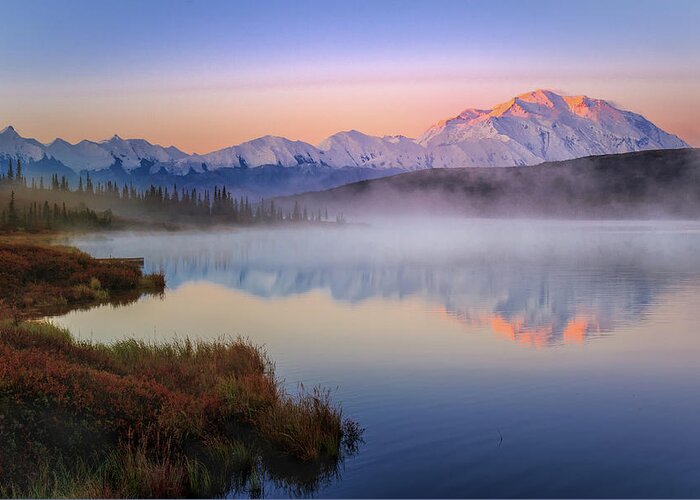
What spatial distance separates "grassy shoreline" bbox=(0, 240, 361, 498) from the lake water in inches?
36.3

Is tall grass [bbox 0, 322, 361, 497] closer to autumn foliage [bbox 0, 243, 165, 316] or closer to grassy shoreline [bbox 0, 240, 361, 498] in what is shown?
grassy shoreline [bbox 0, 240, 361, 498]

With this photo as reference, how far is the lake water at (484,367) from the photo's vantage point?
554 inches

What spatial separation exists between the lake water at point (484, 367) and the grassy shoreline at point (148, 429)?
923 mm

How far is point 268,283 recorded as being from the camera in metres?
→ 58.0

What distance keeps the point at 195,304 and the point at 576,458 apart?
3217 centimetres

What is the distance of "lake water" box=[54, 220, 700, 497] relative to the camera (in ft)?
46.1

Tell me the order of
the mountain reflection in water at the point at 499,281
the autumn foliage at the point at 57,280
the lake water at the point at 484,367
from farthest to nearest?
the autumn foliage at the point at 57,280
the mountain reflection in water at the point at 499,281
the lake water at the point at 484,367

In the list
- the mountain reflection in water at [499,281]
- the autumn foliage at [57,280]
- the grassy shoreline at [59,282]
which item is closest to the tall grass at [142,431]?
the mountain reflection in water at [499,281]

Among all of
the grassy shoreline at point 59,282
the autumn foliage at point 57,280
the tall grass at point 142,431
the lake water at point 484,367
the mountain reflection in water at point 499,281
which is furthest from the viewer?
the autumn foliage at point 57,280

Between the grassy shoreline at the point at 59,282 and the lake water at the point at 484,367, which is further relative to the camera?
the grassy shoreline at the point at 59,282

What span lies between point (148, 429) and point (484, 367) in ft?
40.5

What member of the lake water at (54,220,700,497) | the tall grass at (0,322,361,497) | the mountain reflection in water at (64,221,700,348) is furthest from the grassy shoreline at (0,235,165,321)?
the tall grass at (0,322,361,497)

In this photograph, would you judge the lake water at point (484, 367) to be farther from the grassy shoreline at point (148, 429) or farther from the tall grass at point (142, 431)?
the tall grass at point (142, 431)

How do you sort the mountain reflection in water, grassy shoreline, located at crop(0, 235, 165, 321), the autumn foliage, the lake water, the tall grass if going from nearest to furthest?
the tall grass → the lake water → the mountain reflection in water → grassy shoreline, located at crop(0, 235, 165, 321) → the autumn foliage
